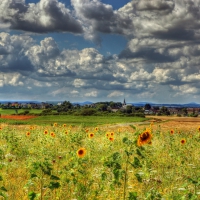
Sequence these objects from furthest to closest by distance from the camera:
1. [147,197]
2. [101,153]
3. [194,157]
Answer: [101,153] < [194,157] < [147,197]

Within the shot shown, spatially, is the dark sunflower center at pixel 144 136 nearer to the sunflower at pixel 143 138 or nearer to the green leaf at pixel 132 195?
the sunflower at pixel 143 138

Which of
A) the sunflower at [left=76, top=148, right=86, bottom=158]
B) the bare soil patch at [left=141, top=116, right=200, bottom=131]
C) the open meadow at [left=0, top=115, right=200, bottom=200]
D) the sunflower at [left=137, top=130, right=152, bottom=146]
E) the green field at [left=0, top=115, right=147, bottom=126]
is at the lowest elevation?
the green field at [left=0, top=115, right=147, bottom=126]

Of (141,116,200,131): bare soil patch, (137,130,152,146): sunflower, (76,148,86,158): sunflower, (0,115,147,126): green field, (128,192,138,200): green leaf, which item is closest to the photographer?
(128,192,138,200): green leaf

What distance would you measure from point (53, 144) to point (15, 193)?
5267mm

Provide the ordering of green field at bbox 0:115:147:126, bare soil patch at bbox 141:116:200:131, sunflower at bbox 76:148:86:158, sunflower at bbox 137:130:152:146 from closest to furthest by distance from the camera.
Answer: sunflower at bbox 137:130:152:146
sunflower at bbox 76:148:86:158
bare soil patch at bbox 141:116:200:131
green field at bbox 0:115:147:126

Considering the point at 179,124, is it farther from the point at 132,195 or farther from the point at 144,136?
the point at 132,195

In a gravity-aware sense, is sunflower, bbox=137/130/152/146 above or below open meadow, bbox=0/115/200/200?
above

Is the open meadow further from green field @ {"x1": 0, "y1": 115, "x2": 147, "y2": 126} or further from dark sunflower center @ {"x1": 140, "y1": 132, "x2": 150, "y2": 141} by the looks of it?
green field @ {"x1": 0, "y1": 115, "x2": 147, "y2": 126}

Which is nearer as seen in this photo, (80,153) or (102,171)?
(102,171)

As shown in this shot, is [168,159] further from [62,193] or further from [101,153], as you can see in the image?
Answer: [62,193]

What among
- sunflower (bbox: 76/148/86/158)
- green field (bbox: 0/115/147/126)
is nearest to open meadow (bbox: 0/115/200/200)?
sunflower (bbox: 76/148/86/158)

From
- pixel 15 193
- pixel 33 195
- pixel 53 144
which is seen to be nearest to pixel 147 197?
pixel 33 195

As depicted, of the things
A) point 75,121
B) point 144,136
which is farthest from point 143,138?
point 75,121

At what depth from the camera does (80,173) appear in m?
5.57
